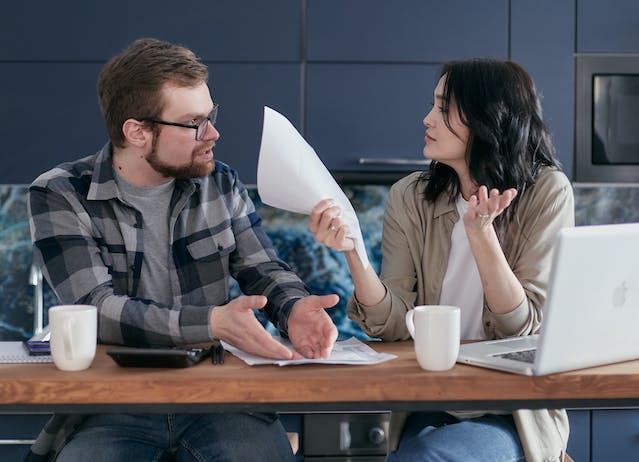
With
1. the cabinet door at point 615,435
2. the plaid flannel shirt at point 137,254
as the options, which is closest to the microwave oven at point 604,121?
the cabinet door at point 615,435

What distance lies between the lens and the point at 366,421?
→ 2.95m

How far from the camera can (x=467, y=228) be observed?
5.81 feet

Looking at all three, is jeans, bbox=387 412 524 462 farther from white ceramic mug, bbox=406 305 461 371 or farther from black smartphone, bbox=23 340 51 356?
black smartphone, bbox=23 340 51 356

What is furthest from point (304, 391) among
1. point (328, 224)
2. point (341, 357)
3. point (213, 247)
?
point (213, 247)

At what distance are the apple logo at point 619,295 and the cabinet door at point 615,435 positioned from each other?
61.9 inches

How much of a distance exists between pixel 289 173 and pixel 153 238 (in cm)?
59

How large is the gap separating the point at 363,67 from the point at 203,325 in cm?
160

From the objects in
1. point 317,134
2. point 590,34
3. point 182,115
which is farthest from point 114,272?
point 590,34

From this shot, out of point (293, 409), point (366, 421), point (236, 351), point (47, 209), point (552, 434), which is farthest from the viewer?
point (366, 421)

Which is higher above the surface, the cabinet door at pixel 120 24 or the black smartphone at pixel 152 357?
the cabinet door at pixel 120 24

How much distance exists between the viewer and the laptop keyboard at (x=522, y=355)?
152cm

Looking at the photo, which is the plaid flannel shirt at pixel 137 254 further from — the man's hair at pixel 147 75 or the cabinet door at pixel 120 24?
the cabinet door at pixel 120 24

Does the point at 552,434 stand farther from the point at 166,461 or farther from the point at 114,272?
the point at 114,272

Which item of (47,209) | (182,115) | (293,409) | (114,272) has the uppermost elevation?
(182,115)
